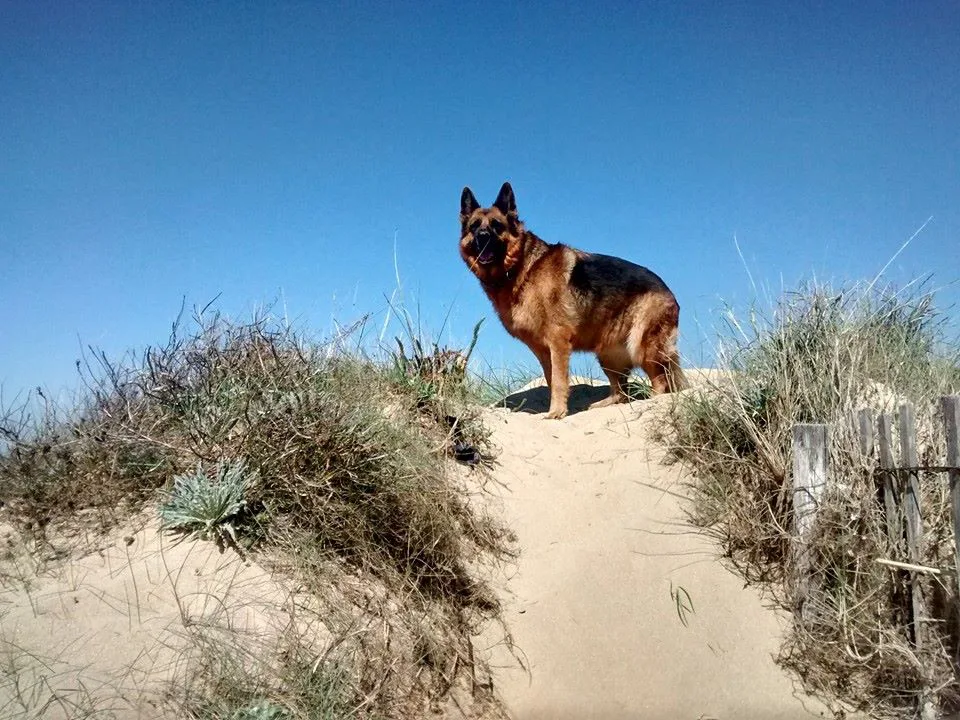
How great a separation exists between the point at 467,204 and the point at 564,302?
1663mm

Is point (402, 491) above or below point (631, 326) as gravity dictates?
below

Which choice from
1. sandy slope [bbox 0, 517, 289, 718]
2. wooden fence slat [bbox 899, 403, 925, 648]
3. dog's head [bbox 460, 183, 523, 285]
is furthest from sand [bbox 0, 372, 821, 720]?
dog's head [bbox 460, 183, 523, 285]

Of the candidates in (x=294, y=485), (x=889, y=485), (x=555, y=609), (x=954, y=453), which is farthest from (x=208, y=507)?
(x=954, y=453)

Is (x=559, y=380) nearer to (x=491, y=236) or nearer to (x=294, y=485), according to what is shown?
(x=491, y=236)

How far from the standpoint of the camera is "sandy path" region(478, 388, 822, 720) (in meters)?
5.03

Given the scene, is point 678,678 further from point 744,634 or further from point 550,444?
point 550,444

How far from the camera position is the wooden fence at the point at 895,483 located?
4.47m

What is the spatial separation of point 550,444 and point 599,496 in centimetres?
86

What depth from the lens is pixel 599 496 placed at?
21.5 feet

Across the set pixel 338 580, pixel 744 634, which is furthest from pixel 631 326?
pixel 338 580

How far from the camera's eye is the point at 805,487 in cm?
535

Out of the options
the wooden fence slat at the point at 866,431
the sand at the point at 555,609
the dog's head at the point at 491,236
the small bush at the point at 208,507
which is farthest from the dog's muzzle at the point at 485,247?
the wooden fence slat at the point at 866,431

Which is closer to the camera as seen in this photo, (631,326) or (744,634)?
(744,634)

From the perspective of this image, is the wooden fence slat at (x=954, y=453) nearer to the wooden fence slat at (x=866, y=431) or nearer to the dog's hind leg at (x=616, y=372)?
the wooden fence slat at (x=866, y=431)
